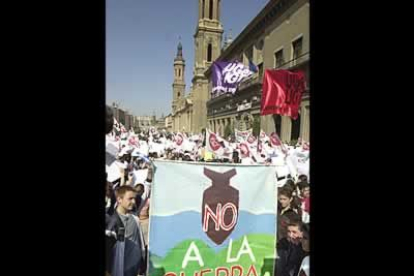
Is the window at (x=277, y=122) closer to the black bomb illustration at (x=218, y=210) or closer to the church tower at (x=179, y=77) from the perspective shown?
the black bomb illustration at (x=218, y=210)

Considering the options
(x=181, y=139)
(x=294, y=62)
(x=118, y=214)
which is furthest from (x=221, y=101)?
(x=118, y=214)

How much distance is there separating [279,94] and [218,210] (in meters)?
3.78

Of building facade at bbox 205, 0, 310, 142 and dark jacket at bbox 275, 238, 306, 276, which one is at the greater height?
building facade at bbox 205, 0, 310, 142

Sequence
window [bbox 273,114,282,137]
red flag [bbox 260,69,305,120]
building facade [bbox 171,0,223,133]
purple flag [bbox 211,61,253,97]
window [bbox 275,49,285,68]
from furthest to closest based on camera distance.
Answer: building facade [bbox 171,0,223,133], window [bbox 275,49,285,68], window [bbox 273,114,282,137], purple flag [bbox 211,61,253,97], red flag [bbox 260,69,305,120]

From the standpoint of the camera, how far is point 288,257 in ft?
Result: 7.50

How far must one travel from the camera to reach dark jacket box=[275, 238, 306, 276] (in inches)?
88.2

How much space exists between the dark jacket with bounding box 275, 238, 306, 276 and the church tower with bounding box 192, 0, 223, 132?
4047 centimetres

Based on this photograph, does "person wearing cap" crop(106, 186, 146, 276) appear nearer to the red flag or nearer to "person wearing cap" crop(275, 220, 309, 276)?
"person wearing cap" crop(275, 220, 309, 276)

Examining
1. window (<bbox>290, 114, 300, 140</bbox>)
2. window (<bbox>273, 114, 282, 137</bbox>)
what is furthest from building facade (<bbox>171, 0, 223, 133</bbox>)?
window (<bbox>290, 114, 300, 140</bbox>)
